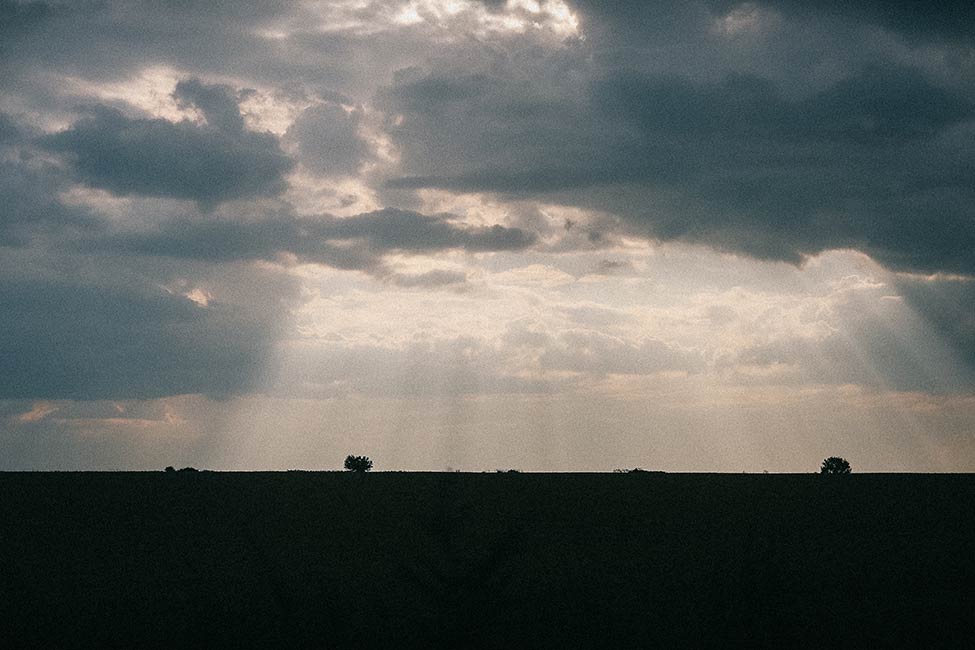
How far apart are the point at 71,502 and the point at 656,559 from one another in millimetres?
36073

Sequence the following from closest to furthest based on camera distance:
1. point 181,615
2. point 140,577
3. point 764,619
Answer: point 764,619
point 181,615
point 140,577

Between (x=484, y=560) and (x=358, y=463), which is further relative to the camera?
(x=358, y=463)

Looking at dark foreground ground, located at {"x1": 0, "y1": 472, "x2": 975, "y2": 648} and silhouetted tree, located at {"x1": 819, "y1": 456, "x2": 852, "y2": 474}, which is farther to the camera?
silhouetted tree, located at {"x1": 819, "y1": 456, "x2": 852, "y2": 474}

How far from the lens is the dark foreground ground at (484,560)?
2889 centimetres

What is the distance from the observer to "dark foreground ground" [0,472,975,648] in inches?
1137

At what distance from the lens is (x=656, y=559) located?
44281 millimetres

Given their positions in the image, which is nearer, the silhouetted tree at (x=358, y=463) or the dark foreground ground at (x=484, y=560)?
the dark foreground ground at (x=484, y=560)

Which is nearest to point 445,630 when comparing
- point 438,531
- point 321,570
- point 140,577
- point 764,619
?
point 438,531

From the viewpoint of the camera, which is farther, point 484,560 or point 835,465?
point 835,465

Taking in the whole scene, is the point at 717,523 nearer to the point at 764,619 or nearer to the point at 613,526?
the point at 613,526

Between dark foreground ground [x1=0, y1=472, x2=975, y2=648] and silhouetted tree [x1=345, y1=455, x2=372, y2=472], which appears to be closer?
dark foreground ground [x1=0, y1=472, x2=975, y2=648]

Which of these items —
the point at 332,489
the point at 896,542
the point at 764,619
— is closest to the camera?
the point at 764,619

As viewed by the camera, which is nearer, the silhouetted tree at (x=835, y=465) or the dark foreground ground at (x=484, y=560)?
the dark foreground ground at (x=484, y=560)

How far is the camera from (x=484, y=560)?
67.5 ft
